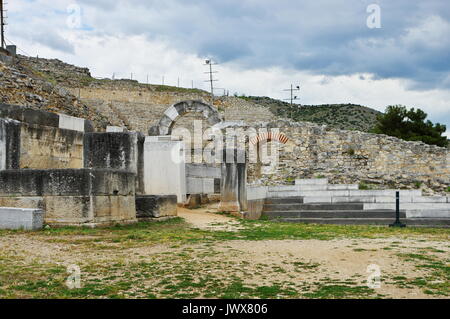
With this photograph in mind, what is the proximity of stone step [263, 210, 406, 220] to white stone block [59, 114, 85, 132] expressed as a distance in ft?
19.6

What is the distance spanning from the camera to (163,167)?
14.3 meters

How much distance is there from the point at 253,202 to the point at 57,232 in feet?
23.8

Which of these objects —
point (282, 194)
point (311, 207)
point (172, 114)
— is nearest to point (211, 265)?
point (311, 207)

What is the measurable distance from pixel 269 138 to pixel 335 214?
1228 cm

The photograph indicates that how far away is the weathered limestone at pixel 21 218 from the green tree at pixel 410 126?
34.5 metres

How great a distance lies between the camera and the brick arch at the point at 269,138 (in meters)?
26.8

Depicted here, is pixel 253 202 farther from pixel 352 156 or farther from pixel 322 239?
pixel 352 156

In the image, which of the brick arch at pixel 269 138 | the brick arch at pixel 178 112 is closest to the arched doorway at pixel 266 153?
the brick arch at pixel 269 138

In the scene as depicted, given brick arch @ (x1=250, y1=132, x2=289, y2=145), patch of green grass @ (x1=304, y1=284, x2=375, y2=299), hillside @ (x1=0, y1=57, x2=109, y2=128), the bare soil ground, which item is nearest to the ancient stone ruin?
the bare soil ground

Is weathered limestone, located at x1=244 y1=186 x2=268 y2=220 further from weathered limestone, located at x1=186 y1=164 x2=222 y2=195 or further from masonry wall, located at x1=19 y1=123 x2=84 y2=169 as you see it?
masonry wall, located at x1=19 y1=123 x2=84 y2=169

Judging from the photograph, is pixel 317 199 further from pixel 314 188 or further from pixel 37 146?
pixel 37 146

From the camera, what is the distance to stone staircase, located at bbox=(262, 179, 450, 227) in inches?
581

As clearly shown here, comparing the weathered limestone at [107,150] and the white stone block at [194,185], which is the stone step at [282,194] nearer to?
the white stone block at [194,185]

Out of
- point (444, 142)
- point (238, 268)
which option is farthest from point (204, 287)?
point (444, 142)
